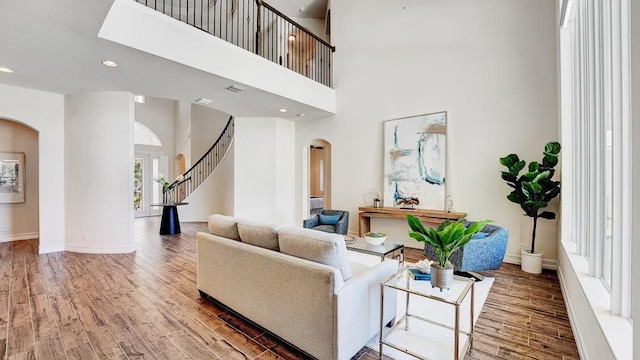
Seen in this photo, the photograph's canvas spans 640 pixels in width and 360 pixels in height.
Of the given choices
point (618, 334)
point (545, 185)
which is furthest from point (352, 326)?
point (545, 185)

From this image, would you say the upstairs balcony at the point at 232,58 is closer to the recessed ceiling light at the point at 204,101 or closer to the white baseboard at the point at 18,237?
the recessed ceiling light at the point at 204,101

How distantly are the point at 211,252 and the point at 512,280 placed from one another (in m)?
3.70

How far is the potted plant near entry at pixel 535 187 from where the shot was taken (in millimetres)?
3529

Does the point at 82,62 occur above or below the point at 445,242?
above

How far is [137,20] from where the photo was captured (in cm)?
306

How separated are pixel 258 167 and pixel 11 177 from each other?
473 centimetres

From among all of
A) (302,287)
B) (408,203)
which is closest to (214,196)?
(408,203)

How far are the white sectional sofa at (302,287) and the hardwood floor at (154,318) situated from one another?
23 cm

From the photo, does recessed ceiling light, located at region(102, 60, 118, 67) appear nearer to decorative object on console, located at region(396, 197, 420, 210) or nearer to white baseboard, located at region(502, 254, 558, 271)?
decorative object on console, located at region(396, 197, 420, 210)

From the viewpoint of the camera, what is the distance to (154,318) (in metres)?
2.60

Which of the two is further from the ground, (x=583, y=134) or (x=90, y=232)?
(x=583, y=134)

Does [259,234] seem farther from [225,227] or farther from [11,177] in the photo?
[11,177]

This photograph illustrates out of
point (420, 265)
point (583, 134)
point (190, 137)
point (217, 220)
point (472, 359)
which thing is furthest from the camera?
point (190, 137)

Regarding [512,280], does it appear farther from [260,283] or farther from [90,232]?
[90,232]
